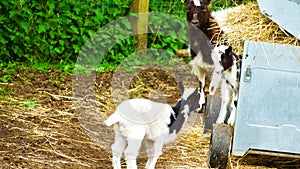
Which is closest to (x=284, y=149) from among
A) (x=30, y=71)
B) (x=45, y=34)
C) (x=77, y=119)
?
(x=77, y=119)

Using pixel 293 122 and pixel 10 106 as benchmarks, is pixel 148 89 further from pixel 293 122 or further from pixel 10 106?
pixel 293 122

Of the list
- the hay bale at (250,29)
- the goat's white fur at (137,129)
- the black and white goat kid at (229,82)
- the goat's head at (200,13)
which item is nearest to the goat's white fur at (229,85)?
the black and white goat kid at (229,82)

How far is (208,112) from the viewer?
14.3 feet

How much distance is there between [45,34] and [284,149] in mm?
5385

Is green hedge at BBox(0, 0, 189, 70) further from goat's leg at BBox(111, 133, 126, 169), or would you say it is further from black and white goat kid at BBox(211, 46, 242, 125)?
goat's leg at BBox(111, 133, 126, 169)

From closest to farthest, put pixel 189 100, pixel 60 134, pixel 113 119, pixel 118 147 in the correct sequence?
pixel 113 119 → pixel 118 147 → pixel 189 100 → pixel 60 134

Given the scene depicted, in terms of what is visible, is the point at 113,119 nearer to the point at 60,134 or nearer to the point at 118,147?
the point at 118,147

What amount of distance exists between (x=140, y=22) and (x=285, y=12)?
4.85 m

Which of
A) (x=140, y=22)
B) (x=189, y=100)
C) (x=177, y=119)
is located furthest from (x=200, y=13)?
(x=140, y=22)

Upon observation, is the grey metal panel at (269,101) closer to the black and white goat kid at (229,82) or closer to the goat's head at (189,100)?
the goat's head at (189,100)

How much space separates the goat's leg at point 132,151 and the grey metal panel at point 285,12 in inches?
58.3

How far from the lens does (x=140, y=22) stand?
8242mm

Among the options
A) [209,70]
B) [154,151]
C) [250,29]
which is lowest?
[154,151]

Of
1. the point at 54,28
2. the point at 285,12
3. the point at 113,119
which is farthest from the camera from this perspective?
the point at 54,28
